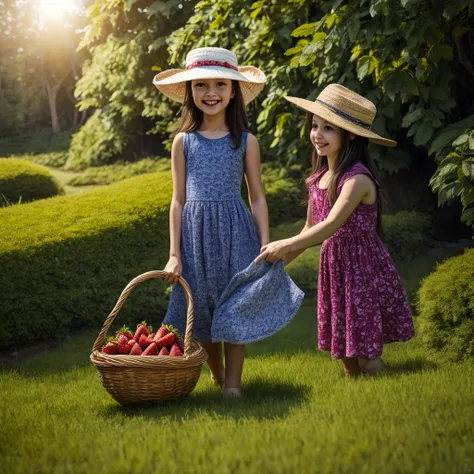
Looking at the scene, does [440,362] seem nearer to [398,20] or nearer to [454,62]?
[398,20]

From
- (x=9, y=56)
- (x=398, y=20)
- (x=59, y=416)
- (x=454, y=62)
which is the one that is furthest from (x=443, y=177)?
(x=9, y=56)

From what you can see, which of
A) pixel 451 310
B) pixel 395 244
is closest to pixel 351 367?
pixel 451 310

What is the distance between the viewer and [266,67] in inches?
297

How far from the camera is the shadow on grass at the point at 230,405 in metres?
3.42

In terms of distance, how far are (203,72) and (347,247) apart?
4.15ft

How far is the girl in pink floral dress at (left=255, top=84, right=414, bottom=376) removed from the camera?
3824mm

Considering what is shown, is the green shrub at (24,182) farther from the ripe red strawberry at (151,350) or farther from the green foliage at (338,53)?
the ripe red strawberry at (151,350)

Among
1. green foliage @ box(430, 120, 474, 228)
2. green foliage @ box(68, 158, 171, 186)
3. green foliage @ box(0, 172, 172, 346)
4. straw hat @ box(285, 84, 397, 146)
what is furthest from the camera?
green foliage @ box(68, 158, 171, 186)

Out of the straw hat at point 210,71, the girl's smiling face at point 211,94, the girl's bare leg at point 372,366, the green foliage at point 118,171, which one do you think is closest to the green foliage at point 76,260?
the straw hat at point 210,71

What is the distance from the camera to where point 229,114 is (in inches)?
159

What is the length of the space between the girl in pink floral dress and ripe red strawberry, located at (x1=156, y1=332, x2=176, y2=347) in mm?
792

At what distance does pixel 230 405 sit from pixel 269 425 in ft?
1.74

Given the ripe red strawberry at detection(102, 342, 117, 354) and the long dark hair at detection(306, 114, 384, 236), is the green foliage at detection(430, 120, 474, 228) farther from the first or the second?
the ripe red strawberry at detection(102, 342, 117, 354)

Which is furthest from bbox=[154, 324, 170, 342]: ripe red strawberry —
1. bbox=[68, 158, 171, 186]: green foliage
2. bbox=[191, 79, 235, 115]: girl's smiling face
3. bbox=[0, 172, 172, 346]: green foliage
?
bbox=[68, 158, 171, 186]: green foliage
